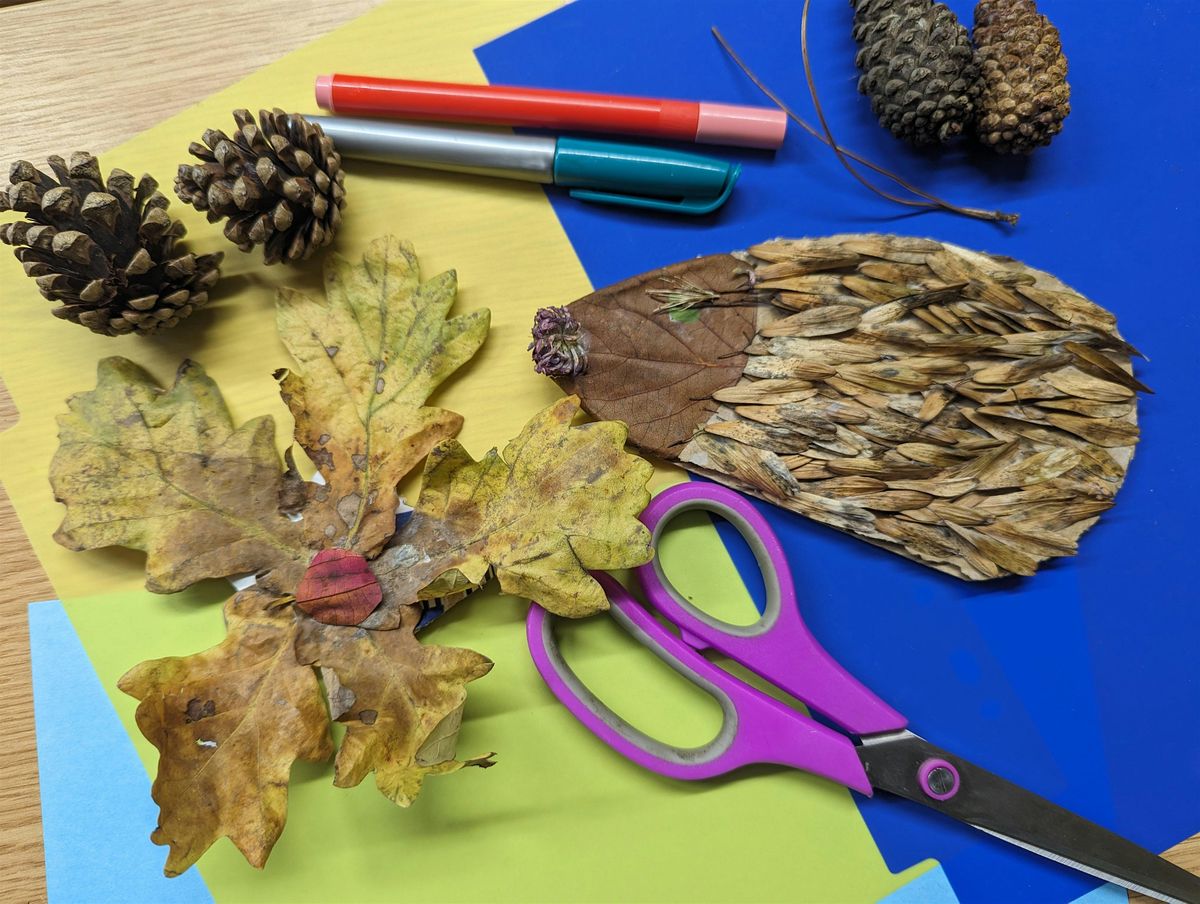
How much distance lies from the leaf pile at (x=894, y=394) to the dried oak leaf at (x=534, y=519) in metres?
0.09

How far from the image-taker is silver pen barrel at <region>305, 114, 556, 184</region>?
803mm

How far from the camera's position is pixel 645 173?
2.63 ft

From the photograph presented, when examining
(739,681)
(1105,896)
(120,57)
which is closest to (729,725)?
(739,681)

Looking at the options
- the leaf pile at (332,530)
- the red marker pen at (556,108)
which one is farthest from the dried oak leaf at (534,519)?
the red marker pen at (556,108)

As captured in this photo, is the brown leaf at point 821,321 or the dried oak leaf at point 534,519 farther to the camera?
the brown leaf at point 821,321

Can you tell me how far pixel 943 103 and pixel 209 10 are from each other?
30.6 inches

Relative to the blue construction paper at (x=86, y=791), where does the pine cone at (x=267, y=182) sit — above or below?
above

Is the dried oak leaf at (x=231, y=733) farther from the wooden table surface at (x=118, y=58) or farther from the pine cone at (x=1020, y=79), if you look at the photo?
the pine cone at (x=1020, y=79)

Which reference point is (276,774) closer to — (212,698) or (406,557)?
(212,698)

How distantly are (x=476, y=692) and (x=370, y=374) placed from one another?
0.33m

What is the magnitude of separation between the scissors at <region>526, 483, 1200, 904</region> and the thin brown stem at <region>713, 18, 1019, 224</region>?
1.33ft

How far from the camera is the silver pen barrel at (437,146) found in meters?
0.80

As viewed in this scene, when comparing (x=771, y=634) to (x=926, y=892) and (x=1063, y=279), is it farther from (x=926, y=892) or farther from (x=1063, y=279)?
(x=1063, y=279)

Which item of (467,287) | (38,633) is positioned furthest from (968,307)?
(38,633)
